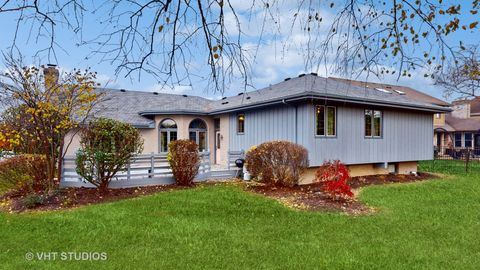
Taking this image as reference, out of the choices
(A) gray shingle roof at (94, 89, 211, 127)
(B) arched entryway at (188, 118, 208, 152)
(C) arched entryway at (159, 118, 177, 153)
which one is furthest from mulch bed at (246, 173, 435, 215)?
(A) gray shingle roof at (94, 89, 211, 127)

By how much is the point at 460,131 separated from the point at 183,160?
30.6 m

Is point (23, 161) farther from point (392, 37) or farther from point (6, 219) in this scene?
point (392, 37)

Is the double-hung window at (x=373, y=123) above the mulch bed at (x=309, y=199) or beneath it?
above

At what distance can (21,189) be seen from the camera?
9.43 metres

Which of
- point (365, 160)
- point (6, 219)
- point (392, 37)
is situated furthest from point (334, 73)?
point (365, 160)

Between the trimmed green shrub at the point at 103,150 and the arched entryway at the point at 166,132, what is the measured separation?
7.90 m

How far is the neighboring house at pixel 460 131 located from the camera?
2964cm

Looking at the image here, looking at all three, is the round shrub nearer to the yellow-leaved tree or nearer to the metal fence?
the yellow-leaved tree

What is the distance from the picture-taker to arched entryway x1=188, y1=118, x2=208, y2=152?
59.0 feet

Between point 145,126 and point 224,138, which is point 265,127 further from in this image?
point 145,126

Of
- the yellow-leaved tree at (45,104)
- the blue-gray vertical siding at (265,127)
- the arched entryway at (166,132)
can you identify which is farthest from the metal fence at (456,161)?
the yellow-leaved tree at (45,104)

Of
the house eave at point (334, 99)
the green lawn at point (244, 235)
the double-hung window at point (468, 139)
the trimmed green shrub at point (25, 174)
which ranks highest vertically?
the house eave at point (334, 99)

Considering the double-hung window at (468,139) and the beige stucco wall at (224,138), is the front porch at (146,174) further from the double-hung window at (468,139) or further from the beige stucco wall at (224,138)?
the double-hung window at (468,139)

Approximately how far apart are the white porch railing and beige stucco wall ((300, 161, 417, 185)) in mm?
3900
